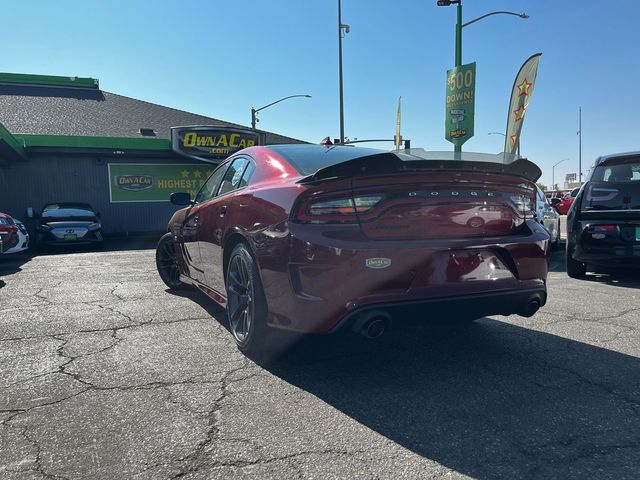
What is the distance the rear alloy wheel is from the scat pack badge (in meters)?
0.81

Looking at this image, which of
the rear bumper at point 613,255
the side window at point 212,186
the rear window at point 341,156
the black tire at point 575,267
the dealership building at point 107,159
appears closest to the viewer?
the rear window at point 341,156

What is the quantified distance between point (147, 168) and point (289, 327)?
1872cm

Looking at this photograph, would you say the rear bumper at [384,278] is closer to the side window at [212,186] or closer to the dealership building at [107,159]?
the side window at [212,186]

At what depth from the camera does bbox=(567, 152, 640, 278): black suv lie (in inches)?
243

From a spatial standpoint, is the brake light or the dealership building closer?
the brake light

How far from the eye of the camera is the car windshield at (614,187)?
20.6ft

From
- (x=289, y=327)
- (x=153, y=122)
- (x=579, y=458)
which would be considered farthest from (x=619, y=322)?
(x=153, y=122)

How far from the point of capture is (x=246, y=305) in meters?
3.45

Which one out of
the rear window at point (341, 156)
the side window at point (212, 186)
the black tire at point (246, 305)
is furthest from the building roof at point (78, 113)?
the black tire at point (246, 305)

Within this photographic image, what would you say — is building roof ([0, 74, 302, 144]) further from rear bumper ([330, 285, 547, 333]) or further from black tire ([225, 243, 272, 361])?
rear bumper ([330, 285, 547, 333])

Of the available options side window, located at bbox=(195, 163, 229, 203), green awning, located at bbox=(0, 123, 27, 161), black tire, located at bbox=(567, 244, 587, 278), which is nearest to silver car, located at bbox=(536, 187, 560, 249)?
black tire, located at bbox=(567, 244, 587, 278)

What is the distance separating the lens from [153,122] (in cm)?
2314

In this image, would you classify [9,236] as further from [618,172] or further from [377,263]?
[618,172]

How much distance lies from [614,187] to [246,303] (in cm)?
541
